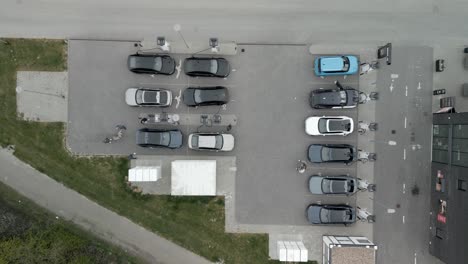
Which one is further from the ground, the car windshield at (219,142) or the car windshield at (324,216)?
the car windshield at (219,142)

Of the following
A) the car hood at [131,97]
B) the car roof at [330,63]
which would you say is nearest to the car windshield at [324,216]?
the car roof at [330,63]

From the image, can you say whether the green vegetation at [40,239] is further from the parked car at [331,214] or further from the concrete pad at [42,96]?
the parked car at [331,214]

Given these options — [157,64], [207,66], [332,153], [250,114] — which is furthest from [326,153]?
[157,64]

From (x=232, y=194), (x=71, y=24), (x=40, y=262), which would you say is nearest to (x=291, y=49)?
(x=232, y=194)

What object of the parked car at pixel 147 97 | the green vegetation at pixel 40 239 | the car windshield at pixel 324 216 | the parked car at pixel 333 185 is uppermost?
the parked car at pixel 147 97

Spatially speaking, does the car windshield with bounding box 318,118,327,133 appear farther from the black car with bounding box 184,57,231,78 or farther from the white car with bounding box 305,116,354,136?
the black car with bounding box 184,57,231,78

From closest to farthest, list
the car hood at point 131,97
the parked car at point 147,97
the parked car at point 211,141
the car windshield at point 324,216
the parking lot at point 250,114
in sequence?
the parked car at point 211,141 → the parked car at point 147,97 → the car windshield at point 324,216 → the car hood at point 131,97 → the parking lot at point 250,114

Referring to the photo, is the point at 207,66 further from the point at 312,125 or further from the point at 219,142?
the point at 312,125

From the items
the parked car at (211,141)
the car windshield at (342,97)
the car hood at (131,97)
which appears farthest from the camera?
the car hood at (131,97)
